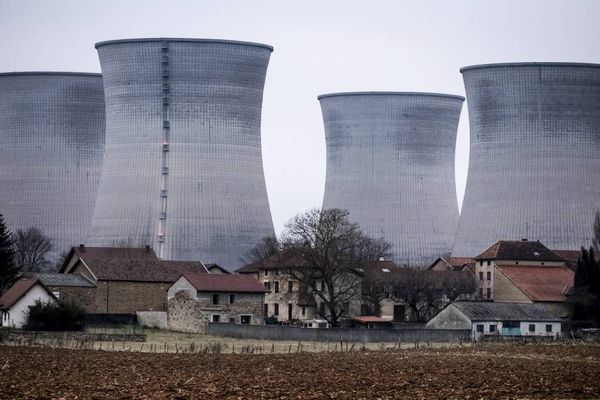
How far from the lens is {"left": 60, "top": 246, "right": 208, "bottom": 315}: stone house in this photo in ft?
162

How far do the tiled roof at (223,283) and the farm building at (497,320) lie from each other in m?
5.42

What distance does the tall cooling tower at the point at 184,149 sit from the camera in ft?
196

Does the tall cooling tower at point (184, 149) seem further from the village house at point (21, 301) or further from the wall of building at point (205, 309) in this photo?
the village house at point (21, 301)

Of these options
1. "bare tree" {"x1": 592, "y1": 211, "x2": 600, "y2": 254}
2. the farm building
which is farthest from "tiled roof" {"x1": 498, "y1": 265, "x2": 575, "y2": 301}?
"bare tree" {"x1": 592, "y1": 211, "x2": 600, "y2": 254}

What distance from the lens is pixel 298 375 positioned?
26844mm

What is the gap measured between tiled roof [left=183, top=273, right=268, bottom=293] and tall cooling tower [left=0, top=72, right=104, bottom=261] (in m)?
19.5

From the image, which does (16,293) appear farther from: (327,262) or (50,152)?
(50,152)

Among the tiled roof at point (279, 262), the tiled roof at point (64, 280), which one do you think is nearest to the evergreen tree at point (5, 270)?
the tiled roof at point (64, 280)

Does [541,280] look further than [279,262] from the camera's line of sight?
No

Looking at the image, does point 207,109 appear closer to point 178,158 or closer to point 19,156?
point 178,158

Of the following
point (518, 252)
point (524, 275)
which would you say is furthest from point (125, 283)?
point (518, 252)

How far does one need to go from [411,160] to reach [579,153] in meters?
9.22

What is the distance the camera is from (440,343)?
40812 millimetres

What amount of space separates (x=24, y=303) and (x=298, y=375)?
61.1 feet
